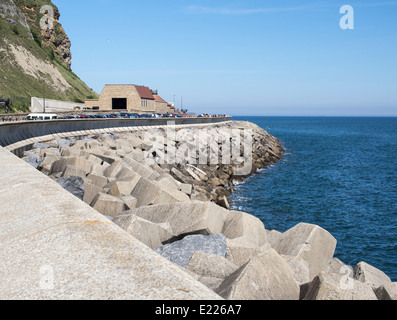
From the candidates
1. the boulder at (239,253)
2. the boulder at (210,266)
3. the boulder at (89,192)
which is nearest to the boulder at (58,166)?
the boulder at (89,192)

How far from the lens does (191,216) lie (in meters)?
6.53

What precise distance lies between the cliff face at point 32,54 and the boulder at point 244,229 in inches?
1984

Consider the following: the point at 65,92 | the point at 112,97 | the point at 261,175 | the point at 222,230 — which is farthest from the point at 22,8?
the point at 222,230

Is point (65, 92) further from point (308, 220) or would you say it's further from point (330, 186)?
point (308, 220)

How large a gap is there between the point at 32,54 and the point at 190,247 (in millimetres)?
77143

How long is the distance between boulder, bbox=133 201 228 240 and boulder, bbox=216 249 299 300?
76.6 inches

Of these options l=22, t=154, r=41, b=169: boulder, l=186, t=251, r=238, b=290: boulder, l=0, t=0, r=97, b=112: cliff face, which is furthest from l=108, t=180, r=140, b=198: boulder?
l=0, t=0, r=97, b=112: cliff face

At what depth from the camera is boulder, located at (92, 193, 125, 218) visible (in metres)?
7.69

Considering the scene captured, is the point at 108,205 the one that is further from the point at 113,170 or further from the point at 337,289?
the point at 337,289

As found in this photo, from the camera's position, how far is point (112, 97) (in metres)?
72.7

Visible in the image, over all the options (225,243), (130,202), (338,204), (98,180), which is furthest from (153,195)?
(338,204)

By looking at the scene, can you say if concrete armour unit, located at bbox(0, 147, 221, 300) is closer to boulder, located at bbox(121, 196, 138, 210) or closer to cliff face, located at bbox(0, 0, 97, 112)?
boulder, located at bbox(121, 196, 138, 210)

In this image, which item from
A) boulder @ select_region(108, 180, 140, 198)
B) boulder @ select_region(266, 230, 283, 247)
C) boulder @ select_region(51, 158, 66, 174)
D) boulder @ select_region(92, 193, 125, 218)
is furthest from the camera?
boulder @ select_region(51, 158, 66, 174)

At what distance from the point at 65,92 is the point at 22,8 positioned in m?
28.5
